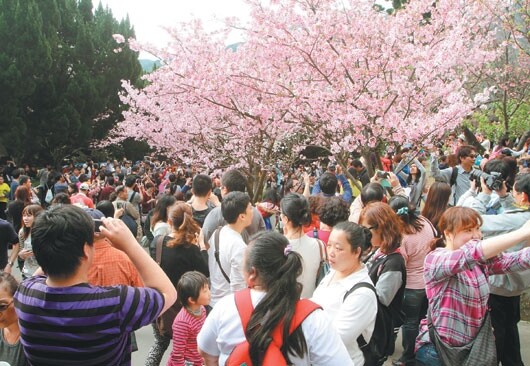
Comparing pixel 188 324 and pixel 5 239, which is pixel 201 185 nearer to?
pixel 188 324

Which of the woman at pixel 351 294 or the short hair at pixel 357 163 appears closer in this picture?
the woman at pixel 351 294

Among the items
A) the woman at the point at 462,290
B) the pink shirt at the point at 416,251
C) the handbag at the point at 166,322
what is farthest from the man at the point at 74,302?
the pink shirt at the point at 416,251

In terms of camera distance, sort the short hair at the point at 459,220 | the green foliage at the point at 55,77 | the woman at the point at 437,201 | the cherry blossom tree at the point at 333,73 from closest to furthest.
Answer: the short hair at the point at 459,220 → the woman at the point at 437,201 → the cherry blossom tree at the point at 333,73 → the green foliage at the point at 55,77

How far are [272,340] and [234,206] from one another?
1.85 m

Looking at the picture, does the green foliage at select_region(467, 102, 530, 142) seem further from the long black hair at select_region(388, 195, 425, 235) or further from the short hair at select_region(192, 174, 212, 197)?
the short hair at select_region(192, 174, 212, 197)

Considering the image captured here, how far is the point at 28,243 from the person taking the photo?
5.08m

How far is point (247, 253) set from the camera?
2029 mm

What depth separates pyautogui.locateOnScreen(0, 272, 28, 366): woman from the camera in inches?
95.6

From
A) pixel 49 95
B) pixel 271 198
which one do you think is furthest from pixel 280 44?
pixel 49 95

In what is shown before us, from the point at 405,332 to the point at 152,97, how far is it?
9.85 m

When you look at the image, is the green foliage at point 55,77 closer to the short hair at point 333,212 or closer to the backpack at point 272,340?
the short hair at point 333,212

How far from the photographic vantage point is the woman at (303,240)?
337cm

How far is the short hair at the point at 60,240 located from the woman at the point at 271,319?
60cm

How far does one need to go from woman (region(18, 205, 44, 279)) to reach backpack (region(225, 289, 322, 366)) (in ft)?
11.0
